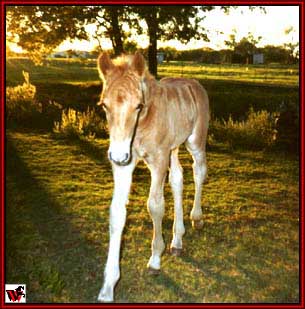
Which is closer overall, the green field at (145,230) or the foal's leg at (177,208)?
the green field at (145,230)

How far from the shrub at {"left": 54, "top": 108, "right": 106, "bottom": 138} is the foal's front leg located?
804 cm

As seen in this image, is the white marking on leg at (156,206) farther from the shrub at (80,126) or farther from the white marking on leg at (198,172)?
the shrub at (80,126)

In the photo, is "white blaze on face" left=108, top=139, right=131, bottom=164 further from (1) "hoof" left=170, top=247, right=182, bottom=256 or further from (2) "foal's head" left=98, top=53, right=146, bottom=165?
(1) "hoof" left=170, top=247, right=182, bottom=256

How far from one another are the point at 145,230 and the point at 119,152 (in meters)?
2.88

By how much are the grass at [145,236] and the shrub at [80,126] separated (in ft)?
8.13

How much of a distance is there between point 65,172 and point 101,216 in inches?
113

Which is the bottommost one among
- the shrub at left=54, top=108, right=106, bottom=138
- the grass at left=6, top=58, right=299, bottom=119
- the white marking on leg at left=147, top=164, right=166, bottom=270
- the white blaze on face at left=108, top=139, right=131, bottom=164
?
the white marking on leg at left=147, top=164, right=166, bottom=270

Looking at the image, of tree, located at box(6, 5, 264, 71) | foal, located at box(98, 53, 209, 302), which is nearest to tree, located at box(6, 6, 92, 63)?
tree, located at box(6, 5, 264, 71)

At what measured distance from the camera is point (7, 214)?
22.5 ft

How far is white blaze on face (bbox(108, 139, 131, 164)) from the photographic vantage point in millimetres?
3695

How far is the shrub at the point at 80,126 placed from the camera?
1283 cm

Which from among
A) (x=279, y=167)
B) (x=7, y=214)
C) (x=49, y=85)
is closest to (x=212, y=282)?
(x=7, y=214)

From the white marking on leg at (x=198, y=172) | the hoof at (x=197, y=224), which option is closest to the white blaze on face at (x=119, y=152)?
the white marking on leg at (x=198, y=172)

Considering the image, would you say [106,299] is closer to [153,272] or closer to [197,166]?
[153,272]
